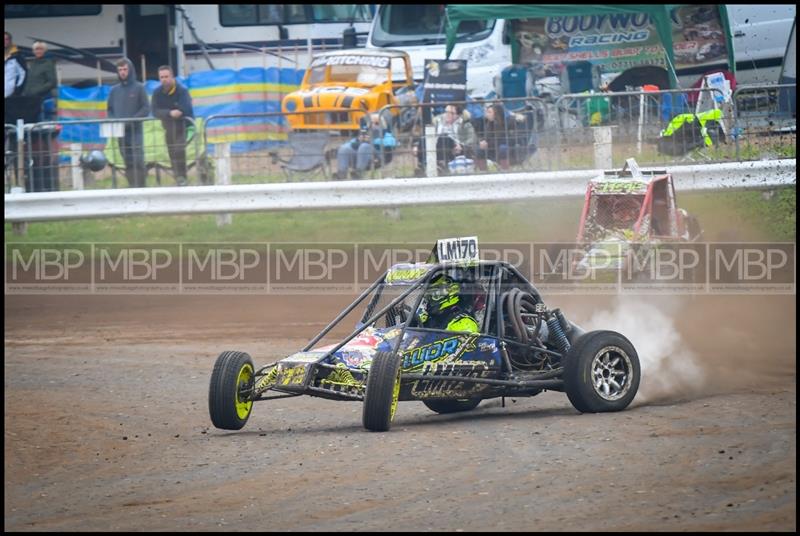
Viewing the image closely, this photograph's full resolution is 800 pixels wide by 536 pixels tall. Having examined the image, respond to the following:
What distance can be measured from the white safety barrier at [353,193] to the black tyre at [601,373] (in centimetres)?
564

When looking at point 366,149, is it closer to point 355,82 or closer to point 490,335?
point 355,82

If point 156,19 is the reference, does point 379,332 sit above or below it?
below

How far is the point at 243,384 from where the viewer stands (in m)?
7.59

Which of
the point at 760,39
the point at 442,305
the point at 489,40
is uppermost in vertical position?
the point at 489,40

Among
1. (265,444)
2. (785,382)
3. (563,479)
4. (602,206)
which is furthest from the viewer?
(602,206)

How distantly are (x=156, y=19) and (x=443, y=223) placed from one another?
904 cm

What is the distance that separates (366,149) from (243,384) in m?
6.51

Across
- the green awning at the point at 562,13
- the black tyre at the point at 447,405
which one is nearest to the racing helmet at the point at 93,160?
the green awning at the point at 562,13

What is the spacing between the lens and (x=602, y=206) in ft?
39.7

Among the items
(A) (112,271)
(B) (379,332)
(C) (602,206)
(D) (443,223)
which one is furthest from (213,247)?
(B) (379,332)

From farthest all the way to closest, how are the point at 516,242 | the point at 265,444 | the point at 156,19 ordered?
the point at 156,19, the point at 516,242, the point at 265,444

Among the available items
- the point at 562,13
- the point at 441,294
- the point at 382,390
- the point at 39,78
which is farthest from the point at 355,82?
the point at 382,390

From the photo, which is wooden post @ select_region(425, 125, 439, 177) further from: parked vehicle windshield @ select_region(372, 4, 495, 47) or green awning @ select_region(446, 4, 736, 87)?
parked vehicle windshield @ select_region(372, 4, 495, 47)

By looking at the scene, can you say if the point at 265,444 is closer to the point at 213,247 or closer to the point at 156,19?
the point at 213,247
